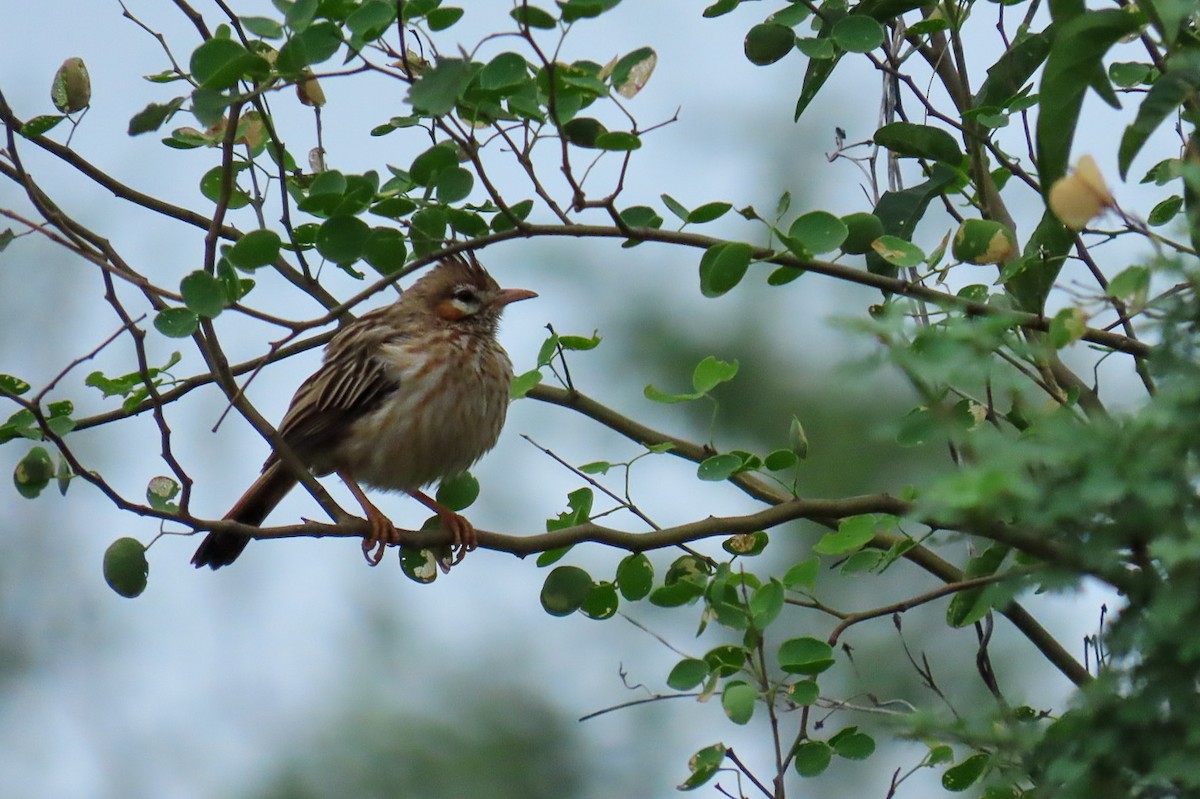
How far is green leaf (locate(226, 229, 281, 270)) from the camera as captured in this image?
8.97 feet

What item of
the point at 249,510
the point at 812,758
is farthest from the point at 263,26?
the point at 249,510

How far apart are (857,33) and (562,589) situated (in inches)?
52.8

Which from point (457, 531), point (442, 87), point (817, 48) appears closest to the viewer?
point (442, 87)

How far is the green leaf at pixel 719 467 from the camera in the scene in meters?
3.08

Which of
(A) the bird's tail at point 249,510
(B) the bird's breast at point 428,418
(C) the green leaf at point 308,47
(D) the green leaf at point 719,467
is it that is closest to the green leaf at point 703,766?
(D) the green leaf at point 719,467

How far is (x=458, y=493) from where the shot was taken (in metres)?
4.20

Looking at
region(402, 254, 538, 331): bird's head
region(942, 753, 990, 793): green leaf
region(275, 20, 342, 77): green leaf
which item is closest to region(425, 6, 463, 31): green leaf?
region(275, 20, 342, 77): green leaf

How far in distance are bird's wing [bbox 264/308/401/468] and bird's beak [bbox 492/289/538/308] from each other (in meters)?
0.50

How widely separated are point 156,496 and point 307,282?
69 centimetres

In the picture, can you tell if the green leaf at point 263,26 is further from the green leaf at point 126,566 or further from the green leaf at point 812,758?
the green leaf at point 812,758

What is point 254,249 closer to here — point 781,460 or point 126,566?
point 126,566

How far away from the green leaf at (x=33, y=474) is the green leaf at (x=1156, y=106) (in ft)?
7.28

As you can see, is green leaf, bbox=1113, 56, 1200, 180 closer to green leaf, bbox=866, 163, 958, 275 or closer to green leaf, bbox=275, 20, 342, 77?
green leaf, bbox=866, 163, 958, 275

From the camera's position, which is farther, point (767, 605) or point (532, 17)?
point (767, 605)
